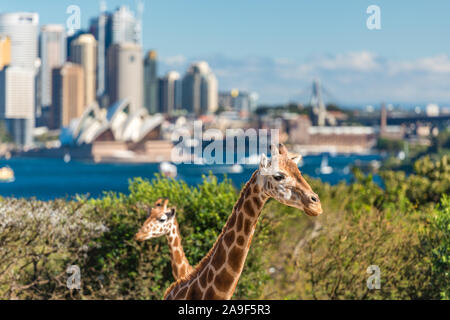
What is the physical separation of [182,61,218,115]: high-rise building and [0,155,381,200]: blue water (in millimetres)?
50360

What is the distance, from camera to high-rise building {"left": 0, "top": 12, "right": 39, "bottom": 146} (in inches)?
5989

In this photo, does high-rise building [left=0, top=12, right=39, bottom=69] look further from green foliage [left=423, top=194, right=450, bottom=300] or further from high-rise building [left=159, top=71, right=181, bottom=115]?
green foliage [left=423, top=194, right=450, bottom=300]

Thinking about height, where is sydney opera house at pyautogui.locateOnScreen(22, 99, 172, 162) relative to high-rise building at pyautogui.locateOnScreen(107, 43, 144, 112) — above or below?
below

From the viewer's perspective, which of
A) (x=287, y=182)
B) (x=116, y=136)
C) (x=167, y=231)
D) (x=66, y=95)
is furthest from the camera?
(x=66, y=95)

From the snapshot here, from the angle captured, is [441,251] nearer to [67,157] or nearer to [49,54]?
[67,157]

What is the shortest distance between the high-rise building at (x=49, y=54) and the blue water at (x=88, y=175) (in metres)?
41.2

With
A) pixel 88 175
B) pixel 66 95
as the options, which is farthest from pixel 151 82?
pixel 88 175

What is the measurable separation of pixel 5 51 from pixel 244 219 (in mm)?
164858

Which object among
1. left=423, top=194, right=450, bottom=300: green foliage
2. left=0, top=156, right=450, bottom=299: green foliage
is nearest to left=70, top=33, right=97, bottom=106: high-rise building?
left=0, top=156, right=450, bottom=299: green foliage

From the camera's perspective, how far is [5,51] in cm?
16012

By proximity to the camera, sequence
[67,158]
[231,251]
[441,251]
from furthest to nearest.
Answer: [67,158] < [441,251] < [231,251]

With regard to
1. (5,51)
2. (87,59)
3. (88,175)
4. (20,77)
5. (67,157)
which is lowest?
(88,175)
